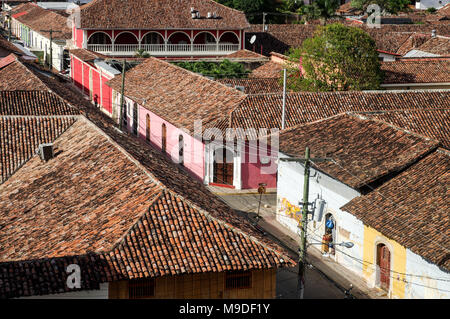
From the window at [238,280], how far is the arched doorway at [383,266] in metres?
6.77

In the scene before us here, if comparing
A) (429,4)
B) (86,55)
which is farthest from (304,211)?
(429,4)

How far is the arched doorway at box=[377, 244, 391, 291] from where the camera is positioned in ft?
82.6

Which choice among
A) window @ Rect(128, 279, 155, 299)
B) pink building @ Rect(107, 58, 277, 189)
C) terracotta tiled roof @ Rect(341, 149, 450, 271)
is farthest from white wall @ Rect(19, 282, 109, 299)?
pink building @ Rect(107, 58, 277, 189)

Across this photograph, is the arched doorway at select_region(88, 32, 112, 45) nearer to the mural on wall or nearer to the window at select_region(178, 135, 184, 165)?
the window at select_region(178, 135, 184, 165)

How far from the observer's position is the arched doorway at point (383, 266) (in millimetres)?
25172

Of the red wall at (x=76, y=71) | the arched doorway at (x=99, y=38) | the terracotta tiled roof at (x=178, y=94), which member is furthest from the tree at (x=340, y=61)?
the arched doorway at (x=99, y=38)

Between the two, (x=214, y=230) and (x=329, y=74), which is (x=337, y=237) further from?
(x=329, y=74)

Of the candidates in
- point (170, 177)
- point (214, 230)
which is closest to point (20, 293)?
point (214, 230)

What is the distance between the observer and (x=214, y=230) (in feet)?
66.9

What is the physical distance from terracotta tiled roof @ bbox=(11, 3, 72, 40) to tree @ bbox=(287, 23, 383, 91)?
36.7 m

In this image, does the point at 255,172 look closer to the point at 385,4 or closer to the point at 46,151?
the point at 46,151

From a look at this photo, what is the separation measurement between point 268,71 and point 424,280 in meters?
31.9

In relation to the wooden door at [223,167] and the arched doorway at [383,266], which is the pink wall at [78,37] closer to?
the wooden door at [223,167]

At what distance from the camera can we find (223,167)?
122ft
